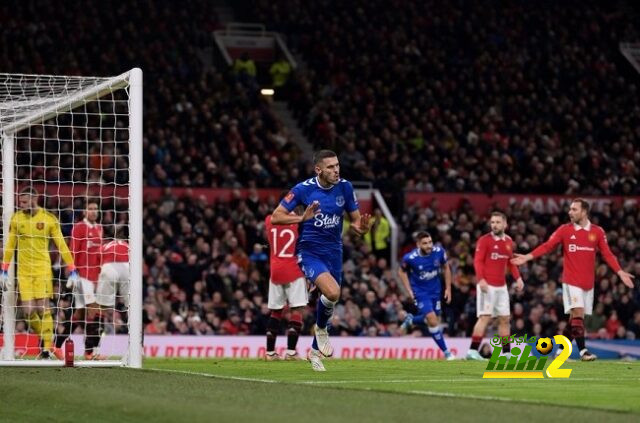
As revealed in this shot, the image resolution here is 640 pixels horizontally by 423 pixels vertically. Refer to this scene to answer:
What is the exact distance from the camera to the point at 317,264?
1355cm

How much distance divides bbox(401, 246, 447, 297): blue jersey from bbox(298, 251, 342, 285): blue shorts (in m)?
6.59

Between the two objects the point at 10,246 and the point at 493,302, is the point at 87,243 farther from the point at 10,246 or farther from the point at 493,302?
the point at 493,302

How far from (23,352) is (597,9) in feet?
94.2

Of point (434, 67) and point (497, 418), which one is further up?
point (434, 67)

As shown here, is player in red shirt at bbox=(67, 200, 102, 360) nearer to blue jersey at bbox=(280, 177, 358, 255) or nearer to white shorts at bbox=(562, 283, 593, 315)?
blue jersey at bbox=(280, 177, 358, 255)

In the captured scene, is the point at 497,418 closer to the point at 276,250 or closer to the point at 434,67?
the point at 276,250

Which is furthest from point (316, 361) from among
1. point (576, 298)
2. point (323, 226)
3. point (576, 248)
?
point (576, 248)

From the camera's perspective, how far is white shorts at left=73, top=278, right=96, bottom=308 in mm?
17453

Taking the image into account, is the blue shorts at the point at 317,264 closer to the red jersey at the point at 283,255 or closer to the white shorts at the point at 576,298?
the red jersey at the point at 283,255

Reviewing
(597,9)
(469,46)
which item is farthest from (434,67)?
(597,9)

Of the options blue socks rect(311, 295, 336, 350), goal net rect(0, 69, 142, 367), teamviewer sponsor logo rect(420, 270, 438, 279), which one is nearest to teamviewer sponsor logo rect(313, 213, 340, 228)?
blue socks rect(311, 295, 336, 350)

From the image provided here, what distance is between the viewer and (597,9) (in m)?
42.0

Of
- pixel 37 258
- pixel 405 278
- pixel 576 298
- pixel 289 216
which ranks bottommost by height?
pixel 576 298

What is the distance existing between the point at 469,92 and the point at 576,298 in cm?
1852
